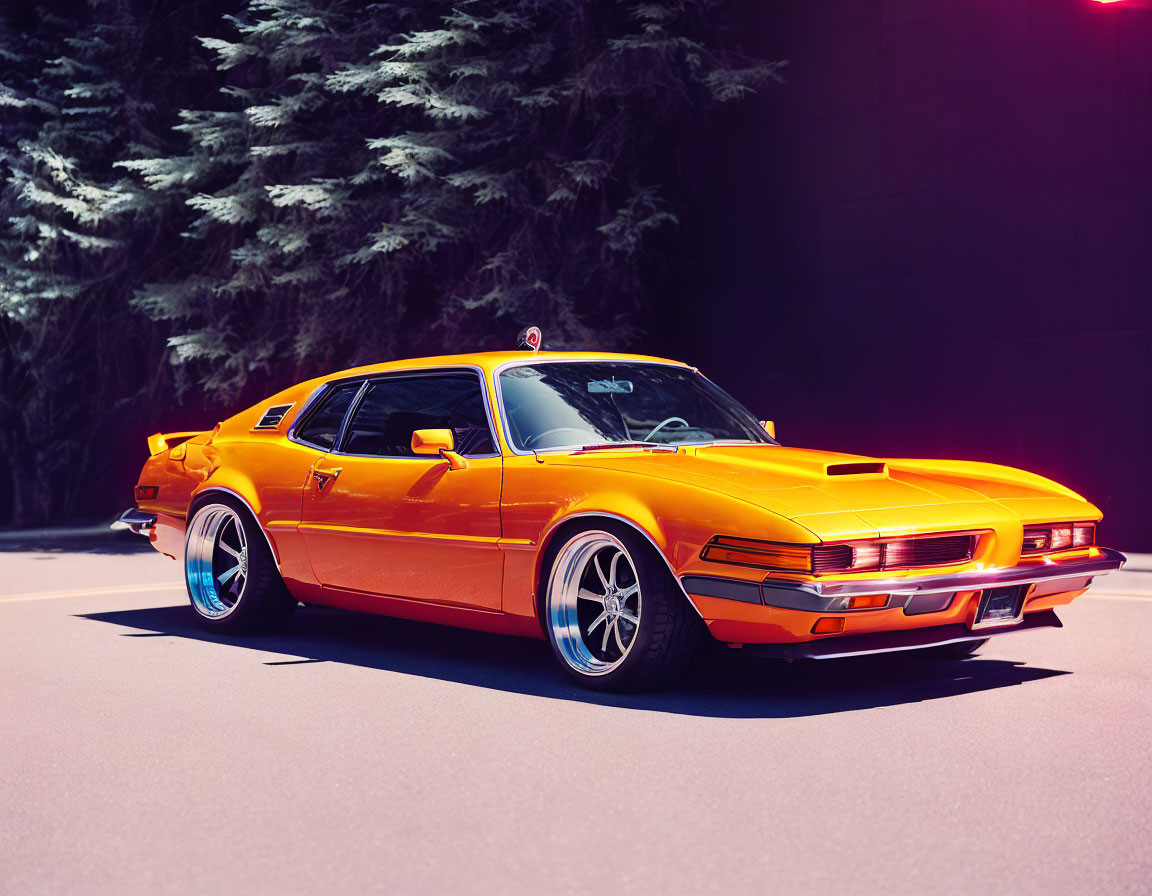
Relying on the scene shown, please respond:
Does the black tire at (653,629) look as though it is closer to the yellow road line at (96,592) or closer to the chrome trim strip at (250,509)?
the chrome trim strip at (250,509)

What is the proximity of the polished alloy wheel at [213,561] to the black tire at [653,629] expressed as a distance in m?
2.95

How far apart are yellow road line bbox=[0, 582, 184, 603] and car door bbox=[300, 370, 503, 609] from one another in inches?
136

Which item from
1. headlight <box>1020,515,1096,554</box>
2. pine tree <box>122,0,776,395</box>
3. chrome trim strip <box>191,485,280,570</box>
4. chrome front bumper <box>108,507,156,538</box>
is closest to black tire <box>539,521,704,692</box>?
headlight <box>1020,515,1096,554</box>

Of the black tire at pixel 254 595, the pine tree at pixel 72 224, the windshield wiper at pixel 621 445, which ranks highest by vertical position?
the pine tree at pixel 72 224

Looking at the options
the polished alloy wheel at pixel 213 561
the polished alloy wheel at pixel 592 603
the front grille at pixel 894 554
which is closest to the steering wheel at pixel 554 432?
the polished alloy wheel at pixel 592 603

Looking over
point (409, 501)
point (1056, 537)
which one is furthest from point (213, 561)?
point (1056, 537)

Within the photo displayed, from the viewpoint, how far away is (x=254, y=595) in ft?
26.2

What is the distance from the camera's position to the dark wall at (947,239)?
1332 centimetres

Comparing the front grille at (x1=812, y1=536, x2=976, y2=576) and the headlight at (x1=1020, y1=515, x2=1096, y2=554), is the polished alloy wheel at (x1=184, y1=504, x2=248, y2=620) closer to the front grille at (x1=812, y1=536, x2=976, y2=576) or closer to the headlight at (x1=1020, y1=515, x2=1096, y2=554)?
the front grille at (x1=812, y1=536, x2=976, y2=576)

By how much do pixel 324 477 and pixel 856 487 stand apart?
2855mm

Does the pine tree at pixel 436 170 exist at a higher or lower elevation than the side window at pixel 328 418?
higher

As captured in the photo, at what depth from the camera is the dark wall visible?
524 inches

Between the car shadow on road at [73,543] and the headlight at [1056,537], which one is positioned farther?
the car shadow on road at [73,543]

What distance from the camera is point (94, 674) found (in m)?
6.97
